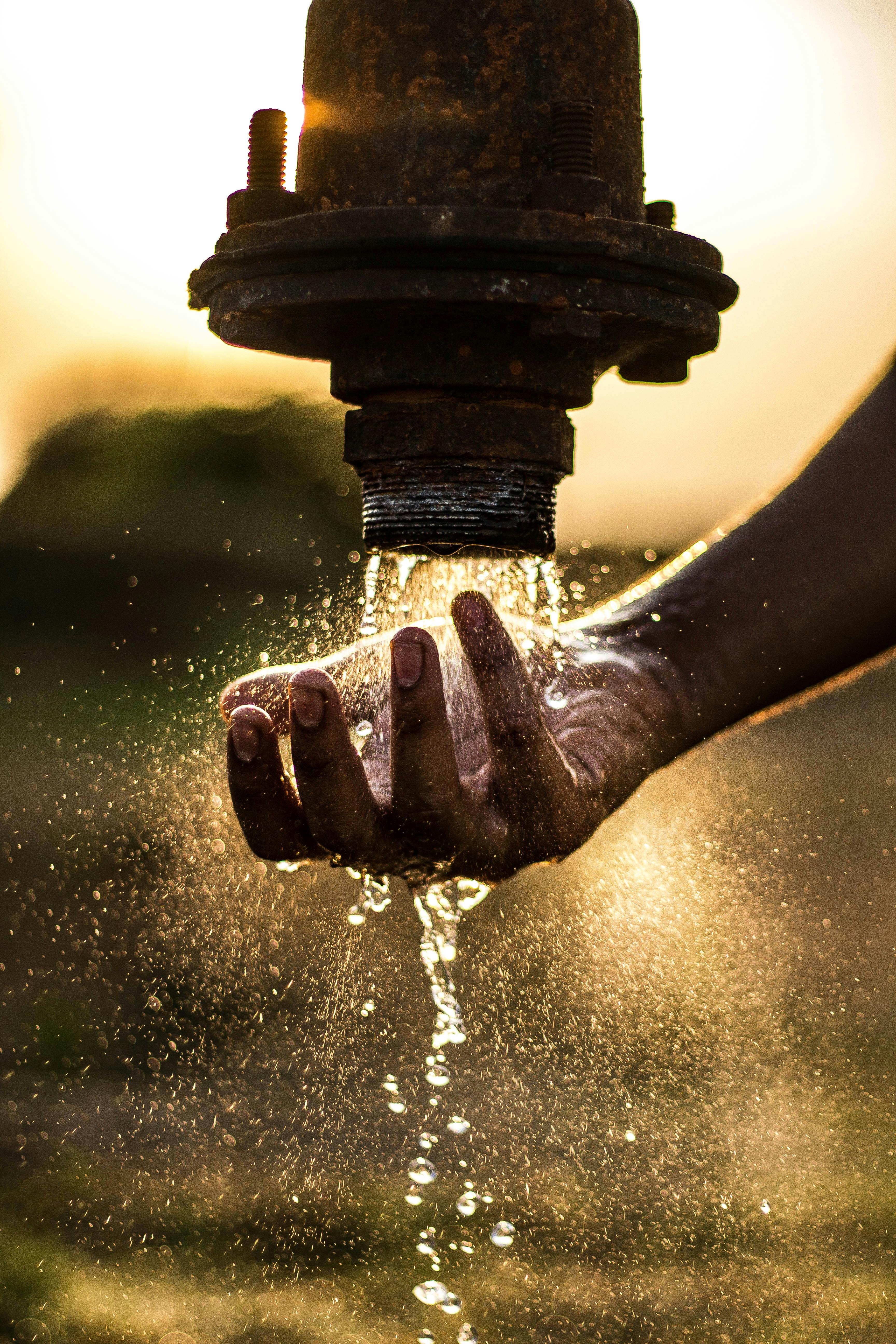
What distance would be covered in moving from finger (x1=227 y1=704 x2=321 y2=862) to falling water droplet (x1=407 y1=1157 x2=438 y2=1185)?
7.20 ft

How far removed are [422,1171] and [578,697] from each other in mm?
2314

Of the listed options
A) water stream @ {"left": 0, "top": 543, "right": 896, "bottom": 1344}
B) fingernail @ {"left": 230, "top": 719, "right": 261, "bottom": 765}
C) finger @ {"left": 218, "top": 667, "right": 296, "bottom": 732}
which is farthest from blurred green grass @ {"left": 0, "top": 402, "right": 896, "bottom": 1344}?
fingernail @ {"left": 230, "top": 719, "right": 261, "bottom": 765}

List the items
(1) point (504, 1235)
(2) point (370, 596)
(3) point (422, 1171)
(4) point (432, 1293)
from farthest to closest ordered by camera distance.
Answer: (1) point (504, 1235), (4) point (432, 1293), (3) point (422, 1171), (2) point (370, 596)

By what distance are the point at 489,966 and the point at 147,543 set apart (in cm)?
381

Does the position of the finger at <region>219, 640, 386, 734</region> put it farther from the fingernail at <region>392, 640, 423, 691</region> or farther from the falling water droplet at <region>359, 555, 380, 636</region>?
the fingernail at <region>392, 640, 423, 691</region>

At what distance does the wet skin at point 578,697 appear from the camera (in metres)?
1.17

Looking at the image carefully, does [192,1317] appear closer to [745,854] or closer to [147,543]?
[745,854]

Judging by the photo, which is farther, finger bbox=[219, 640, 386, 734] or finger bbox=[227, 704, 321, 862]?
finger bbox=[219, 640, 386, 734]

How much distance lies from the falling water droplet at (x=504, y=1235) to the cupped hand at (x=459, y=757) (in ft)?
8.70

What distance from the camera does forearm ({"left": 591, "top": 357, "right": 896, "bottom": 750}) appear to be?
4.42 ft

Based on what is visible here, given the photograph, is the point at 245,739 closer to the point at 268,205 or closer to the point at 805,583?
the point at 268,205

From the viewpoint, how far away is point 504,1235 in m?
3.70

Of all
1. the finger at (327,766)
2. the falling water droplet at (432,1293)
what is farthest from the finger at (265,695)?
the falling water droplet at (432,1293)

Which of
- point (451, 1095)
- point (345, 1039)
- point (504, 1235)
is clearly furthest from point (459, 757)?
point (345, 1039)
